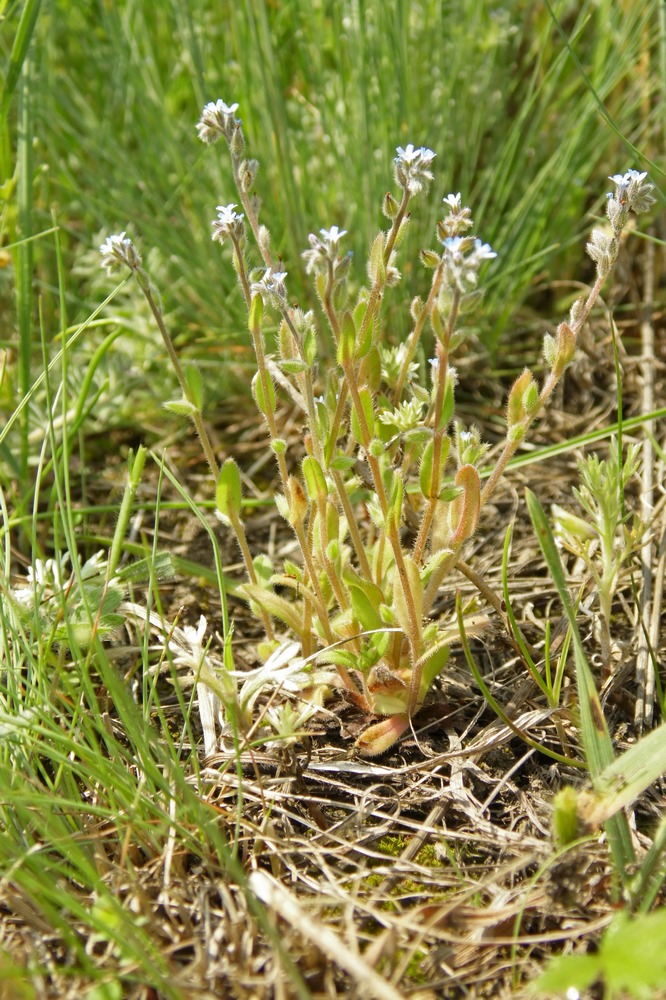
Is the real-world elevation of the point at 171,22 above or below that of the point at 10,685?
above

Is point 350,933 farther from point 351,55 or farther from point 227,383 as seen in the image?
point 351,55

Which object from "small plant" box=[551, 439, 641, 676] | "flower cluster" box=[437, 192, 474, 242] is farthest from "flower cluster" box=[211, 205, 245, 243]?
"small plant" box=[551, 439, 641, 676]

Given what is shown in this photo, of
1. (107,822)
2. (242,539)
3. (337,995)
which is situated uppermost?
(242,539)

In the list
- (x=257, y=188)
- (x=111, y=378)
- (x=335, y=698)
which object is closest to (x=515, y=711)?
(x=335, y=698)

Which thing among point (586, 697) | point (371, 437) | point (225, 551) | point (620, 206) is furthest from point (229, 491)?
point (620, 206)

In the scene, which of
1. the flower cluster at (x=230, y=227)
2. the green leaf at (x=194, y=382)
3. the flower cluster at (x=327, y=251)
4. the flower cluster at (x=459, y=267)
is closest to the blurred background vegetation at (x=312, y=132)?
the green leaf at (x=194, y=382)

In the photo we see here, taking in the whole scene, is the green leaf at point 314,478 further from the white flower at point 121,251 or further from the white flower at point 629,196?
the white flower at point 629,196
